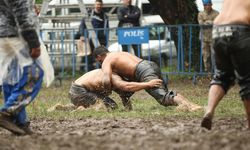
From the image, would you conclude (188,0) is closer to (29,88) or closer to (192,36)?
(192,36)

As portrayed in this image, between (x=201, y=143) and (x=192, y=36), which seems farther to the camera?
(x=192, y=36)

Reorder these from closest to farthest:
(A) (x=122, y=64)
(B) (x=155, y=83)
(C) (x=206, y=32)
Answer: (B) (x=155, y=83) → (A) (x=122, y=64) → (C) (x=206, y=32)

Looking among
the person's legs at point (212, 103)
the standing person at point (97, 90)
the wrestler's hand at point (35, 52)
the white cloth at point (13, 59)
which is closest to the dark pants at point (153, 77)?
the standing person at point (97, 90)

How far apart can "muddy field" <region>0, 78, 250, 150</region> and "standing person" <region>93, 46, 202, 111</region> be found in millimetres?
1175

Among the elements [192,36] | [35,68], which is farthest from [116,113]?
[192,36]

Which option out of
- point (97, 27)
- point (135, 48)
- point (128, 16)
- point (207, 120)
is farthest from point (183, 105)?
point (97, 27)

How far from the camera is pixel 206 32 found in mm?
17078

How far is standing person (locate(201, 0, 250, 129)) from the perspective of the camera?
779 cm

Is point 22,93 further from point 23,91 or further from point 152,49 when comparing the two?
point 152,49

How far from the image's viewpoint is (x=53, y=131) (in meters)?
8.82

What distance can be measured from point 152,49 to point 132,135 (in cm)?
1384

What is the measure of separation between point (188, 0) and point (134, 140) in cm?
1270

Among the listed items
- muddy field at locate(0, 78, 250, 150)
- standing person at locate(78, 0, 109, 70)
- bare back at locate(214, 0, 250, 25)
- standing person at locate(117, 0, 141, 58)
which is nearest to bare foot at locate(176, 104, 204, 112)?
muddy field at locate(0, 78, 250, 150)

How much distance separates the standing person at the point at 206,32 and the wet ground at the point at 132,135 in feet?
24.1
